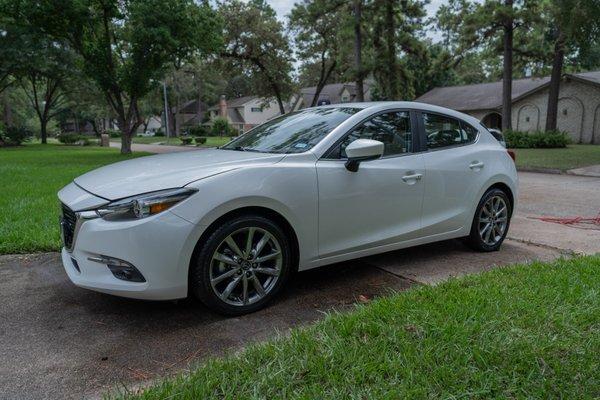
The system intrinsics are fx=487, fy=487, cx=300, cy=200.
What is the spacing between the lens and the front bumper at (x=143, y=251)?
3117 millimetres

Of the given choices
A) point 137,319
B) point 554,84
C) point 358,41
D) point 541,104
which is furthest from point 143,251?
point 541,104

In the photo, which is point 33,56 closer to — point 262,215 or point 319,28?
point 319,28

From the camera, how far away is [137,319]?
3482 millimetres

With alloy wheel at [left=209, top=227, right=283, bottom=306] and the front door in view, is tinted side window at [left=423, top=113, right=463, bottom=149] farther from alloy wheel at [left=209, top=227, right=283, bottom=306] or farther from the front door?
alloy wheel at [left=209, top=227, right=283, bottom=306]

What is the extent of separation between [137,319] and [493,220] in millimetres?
3689

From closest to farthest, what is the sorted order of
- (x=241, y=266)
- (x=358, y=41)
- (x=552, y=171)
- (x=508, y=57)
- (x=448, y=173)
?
(x=241, y=266)
(x=448, y=173)
(x=552, y=171)
(x=508, y=57)
(x=358, y=41)

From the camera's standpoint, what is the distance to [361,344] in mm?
2791

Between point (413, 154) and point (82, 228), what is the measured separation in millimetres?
2868

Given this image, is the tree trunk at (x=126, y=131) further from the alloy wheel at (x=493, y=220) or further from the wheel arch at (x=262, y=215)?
the wheel arch at (x=262, y=215)

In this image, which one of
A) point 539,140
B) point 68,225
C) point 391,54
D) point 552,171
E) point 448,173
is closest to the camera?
point 68,225

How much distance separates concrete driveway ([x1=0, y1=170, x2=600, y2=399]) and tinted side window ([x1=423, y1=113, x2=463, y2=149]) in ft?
3.83

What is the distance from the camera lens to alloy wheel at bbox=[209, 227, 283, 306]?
3404 mm

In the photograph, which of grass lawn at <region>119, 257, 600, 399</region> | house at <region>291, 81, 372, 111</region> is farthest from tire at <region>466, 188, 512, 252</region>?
house at <region>291, 81, 372, 111</region>

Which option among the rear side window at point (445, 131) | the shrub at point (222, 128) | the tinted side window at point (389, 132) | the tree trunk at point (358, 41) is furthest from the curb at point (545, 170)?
the shrub at point (222, 128)
